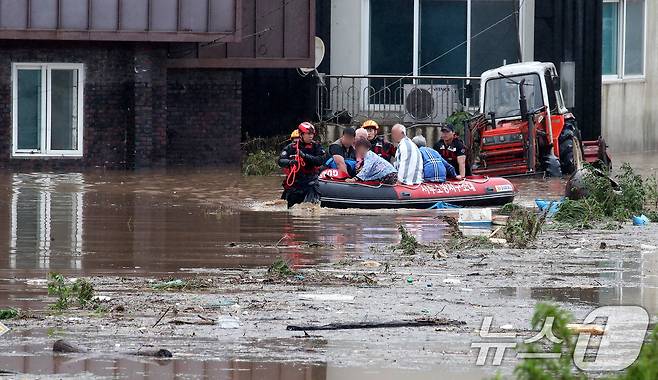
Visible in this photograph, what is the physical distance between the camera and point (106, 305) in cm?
1050

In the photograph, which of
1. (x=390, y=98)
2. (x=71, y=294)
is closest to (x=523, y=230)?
(x=71, y=294)

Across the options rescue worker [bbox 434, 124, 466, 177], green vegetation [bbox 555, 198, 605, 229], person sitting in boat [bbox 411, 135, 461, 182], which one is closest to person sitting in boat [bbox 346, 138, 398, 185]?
person sitting in boat [bbox 411, 135, 461, 182]

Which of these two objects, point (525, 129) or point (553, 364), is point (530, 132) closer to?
point (525, 129)

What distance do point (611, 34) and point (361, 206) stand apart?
14227mm

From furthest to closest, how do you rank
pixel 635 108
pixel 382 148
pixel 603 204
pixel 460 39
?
pixel 635 108, pixel 460 39, pixel 382 148, pixel 603 204

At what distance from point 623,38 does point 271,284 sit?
850 inches

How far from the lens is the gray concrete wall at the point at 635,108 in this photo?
104 ft

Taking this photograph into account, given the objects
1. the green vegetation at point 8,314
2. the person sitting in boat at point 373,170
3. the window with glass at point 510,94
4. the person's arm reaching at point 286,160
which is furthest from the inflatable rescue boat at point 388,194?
the green vegetation at point 8,314

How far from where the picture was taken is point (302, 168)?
62.8ft

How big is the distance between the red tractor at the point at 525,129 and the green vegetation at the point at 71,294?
14.6 metres

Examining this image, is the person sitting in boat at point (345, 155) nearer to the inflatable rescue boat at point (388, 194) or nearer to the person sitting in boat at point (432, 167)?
the inflatable rescue boat at point (388, 194)

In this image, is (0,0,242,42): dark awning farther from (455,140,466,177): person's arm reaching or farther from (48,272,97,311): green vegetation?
(48,272,97,311): green vegetation

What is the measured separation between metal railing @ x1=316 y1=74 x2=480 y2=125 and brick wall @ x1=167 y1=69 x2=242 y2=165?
2.06 m

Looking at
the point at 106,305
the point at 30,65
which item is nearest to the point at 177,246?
the point at 106,305
